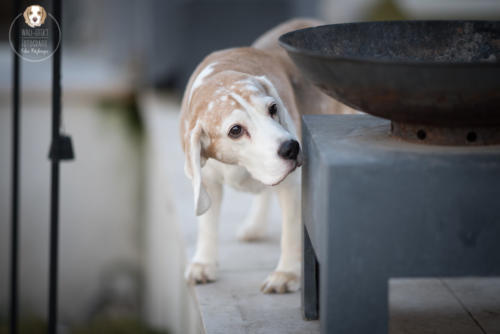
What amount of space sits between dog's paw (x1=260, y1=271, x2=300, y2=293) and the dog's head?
38cm

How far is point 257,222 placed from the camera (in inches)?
99.9

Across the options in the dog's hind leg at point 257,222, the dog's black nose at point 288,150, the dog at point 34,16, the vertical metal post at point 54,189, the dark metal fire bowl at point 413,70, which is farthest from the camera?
the dog's hind leg at point 257,222

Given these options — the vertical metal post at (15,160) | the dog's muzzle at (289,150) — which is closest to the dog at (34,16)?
the vertical metal post at (15,160)

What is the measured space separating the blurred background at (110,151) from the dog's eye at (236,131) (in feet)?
9.80

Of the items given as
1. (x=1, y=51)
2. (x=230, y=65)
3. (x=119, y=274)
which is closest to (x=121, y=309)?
(x=119, y=274)

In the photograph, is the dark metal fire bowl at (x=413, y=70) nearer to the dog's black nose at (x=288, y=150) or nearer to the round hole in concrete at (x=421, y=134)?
the round hole in concrete at (x=421, y=134)

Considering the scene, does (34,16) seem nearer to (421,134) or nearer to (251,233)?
(251,233)

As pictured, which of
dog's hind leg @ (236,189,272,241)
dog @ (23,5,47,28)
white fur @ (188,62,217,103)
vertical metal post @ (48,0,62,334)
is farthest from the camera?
dog's hind leg @ (236,189,272,241)

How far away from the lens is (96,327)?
14.9ft

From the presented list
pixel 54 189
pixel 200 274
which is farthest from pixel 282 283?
pixel 54 189

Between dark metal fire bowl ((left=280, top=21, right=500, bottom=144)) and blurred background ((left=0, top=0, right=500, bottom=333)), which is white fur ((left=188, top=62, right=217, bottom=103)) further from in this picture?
blurred background ((left=0, top=0, right=500, bottom=333))

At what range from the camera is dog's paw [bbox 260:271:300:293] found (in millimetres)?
2000

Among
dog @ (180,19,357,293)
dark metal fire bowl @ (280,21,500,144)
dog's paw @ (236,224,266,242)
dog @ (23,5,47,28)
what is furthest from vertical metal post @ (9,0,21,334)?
dark metal fire bowl @ (280,21,500,144)

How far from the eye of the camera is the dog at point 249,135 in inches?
66.1
